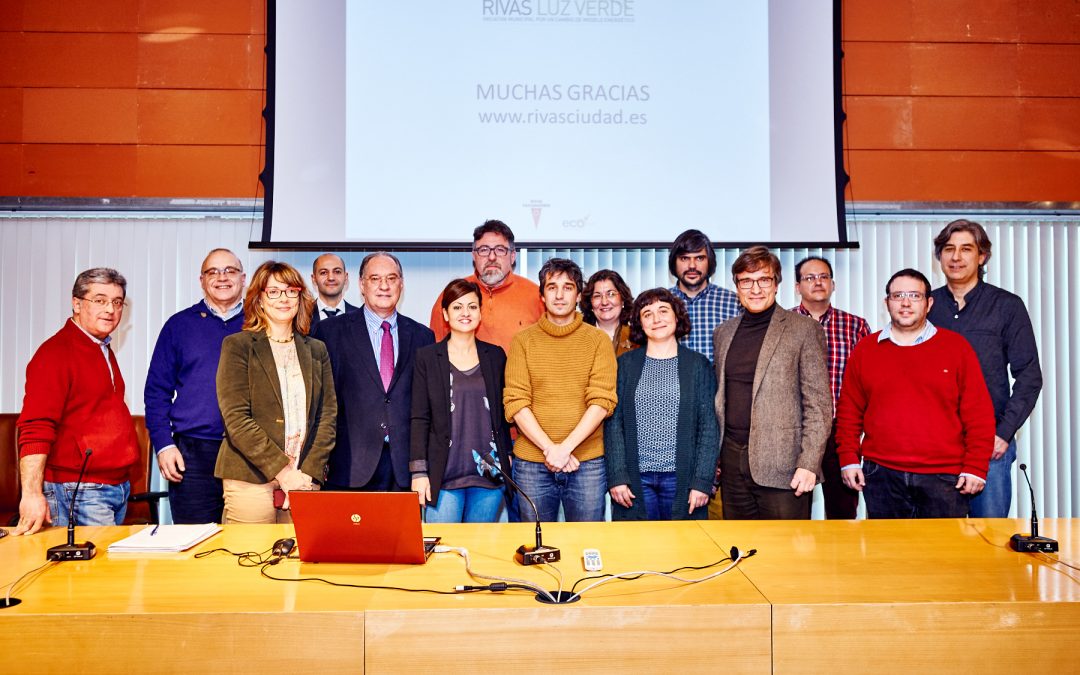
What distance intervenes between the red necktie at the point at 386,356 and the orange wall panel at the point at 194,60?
2.04 metres

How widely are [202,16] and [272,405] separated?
2.71 metres

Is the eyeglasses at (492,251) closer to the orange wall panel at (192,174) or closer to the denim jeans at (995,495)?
the orange wall panel at (192,174)

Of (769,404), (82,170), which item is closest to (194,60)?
(82,170)

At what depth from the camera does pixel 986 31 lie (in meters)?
4.49

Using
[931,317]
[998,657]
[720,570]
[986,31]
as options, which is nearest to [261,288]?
[720,570]

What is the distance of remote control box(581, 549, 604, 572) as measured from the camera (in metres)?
1.81

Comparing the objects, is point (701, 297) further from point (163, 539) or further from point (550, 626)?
point (163, 539)

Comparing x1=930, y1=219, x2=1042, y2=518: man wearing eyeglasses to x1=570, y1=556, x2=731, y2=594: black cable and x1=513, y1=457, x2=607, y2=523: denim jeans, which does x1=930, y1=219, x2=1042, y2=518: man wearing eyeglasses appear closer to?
x1=513, y1=457, x2=607, y2=523: denim jeans

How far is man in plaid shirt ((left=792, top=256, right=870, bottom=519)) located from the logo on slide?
136cm

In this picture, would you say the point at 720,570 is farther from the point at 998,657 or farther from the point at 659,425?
the point at 659,425

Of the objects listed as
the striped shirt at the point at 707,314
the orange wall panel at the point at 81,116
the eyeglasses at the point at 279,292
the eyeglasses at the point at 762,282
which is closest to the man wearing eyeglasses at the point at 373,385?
the eyeglasses at the point at 279,292

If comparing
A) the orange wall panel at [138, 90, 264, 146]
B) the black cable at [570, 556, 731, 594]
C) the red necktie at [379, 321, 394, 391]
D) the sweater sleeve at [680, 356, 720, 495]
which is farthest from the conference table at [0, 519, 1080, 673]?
the orange wall panel at [138, 90, 264, 146]

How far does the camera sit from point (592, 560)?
1.84 metres

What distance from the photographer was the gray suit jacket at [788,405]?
2.85 meters
